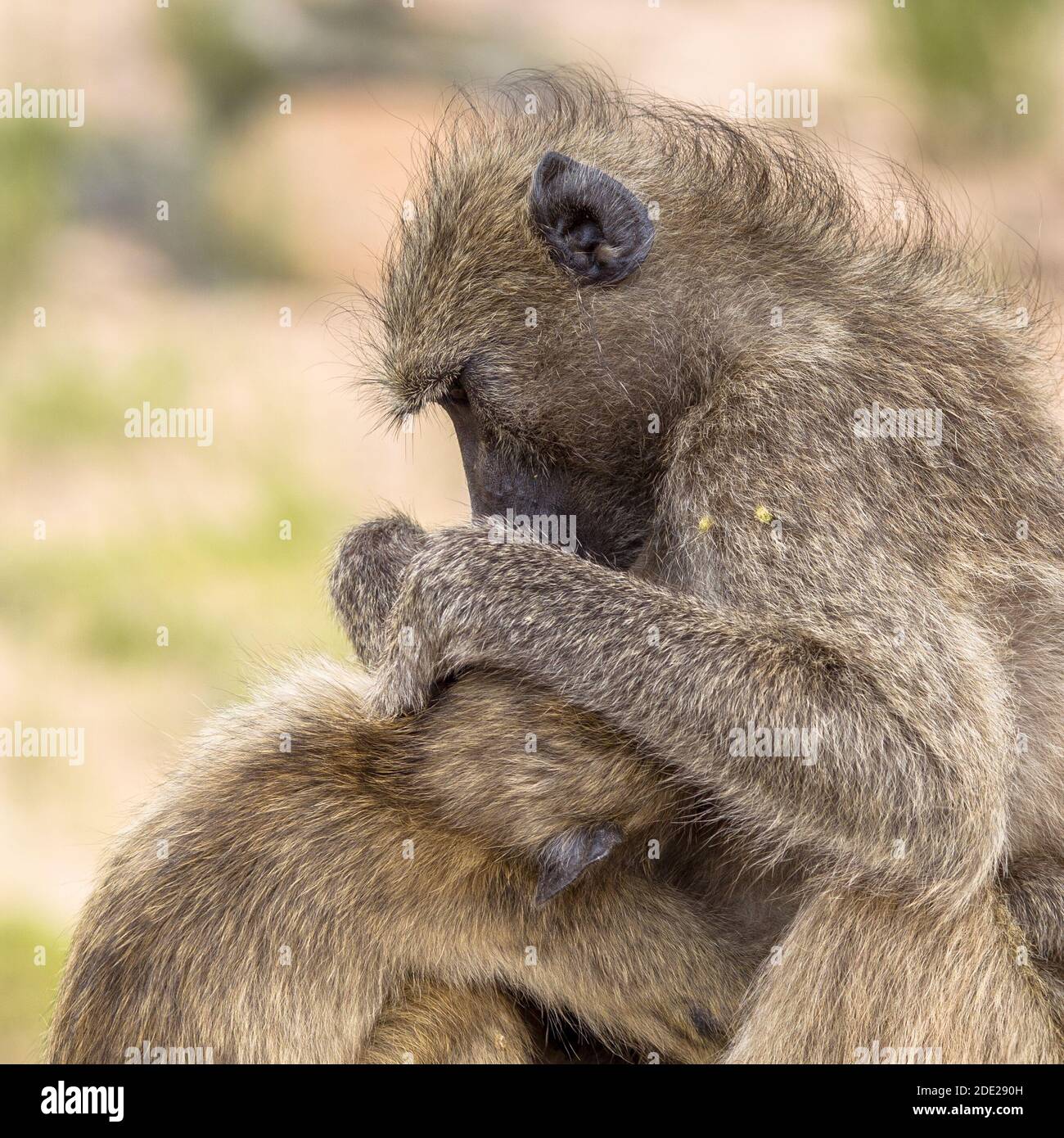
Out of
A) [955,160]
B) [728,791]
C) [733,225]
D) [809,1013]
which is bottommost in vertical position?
[809,1013]

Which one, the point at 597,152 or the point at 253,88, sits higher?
the point at 253,88

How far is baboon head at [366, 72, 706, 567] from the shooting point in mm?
3936

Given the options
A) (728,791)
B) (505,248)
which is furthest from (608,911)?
(505,248)

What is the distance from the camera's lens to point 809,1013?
324 centimetres

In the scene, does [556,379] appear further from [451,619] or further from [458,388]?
[451,619]

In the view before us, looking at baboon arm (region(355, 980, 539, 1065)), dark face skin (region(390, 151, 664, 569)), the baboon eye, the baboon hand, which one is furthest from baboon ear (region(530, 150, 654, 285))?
baboon arm (region(355, 980, 539, 1065))

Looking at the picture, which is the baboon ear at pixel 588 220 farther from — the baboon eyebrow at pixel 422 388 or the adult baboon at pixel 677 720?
the baboon eyebrow at pixel 422 388

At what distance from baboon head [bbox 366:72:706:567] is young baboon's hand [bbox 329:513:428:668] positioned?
30cm

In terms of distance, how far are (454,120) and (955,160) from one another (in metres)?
8.49

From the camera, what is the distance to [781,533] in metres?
3.52

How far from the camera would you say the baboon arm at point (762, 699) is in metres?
3.40

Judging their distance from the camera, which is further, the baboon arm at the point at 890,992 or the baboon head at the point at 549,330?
the baboon head at the point at 549,330

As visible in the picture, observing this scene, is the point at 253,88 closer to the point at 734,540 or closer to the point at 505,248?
the point at 505,248

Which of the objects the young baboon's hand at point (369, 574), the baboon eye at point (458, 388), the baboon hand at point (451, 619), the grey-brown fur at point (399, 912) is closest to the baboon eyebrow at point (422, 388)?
the baboon eye at point (458, 388)
